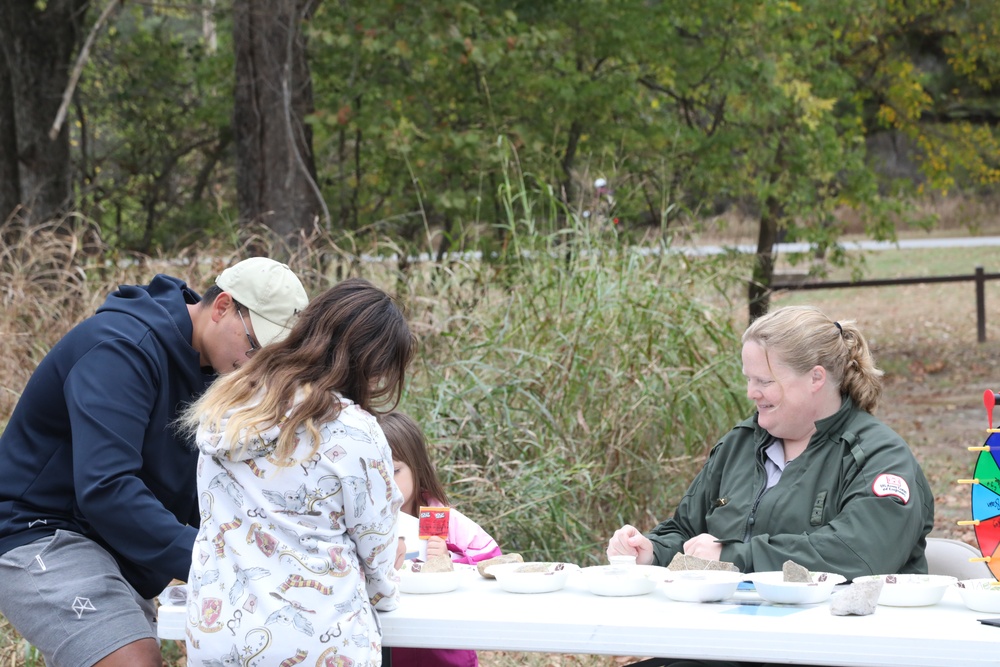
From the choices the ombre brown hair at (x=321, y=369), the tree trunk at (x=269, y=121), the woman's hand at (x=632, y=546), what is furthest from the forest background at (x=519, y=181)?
the ombre brown hair at (x=321, y=369)

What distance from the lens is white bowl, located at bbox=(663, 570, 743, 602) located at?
237 centimetres

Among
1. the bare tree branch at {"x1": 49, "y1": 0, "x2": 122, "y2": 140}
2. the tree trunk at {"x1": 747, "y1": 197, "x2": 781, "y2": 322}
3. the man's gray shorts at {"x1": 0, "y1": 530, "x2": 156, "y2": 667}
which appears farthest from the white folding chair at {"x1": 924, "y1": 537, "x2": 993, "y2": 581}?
the tree trunk at {"x1": 747, "y1": 197, "x2": 781, "y2": 322}

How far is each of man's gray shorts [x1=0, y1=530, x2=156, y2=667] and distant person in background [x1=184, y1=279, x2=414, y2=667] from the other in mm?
405

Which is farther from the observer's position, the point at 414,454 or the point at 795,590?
the point at 414,454

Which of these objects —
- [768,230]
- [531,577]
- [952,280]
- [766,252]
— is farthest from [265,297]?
[952,280]

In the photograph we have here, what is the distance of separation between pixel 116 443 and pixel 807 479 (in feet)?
5.45

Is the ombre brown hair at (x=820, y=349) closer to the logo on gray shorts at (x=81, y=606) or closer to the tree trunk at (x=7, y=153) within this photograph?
the logo on gray shorts at (x=81, y=606)

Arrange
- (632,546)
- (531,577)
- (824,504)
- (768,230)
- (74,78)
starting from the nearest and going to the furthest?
(531,577)
(824,504)
(632,546)
(74,78)
(768,230)

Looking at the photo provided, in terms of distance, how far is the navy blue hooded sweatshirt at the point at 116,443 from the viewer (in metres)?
2.55

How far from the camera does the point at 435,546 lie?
2.91 m

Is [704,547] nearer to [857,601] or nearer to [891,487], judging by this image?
[891,487]

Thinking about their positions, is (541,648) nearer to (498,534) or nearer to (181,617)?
(181,617)

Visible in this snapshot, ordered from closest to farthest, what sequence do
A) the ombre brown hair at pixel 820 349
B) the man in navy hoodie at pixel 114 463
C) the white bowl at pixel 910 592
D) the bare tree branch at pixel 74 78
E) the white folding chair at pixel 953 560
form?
the white bowl at pixel 910 592 < the man in navy hoodie at pixel 114 463 < the white folding chair at pixel 953 560 < the ombre brown hair at pixel 820 349 < the bare tree branch at pixel 74 78

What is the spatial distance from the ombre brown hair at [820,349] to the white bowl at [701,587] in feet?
2.20
